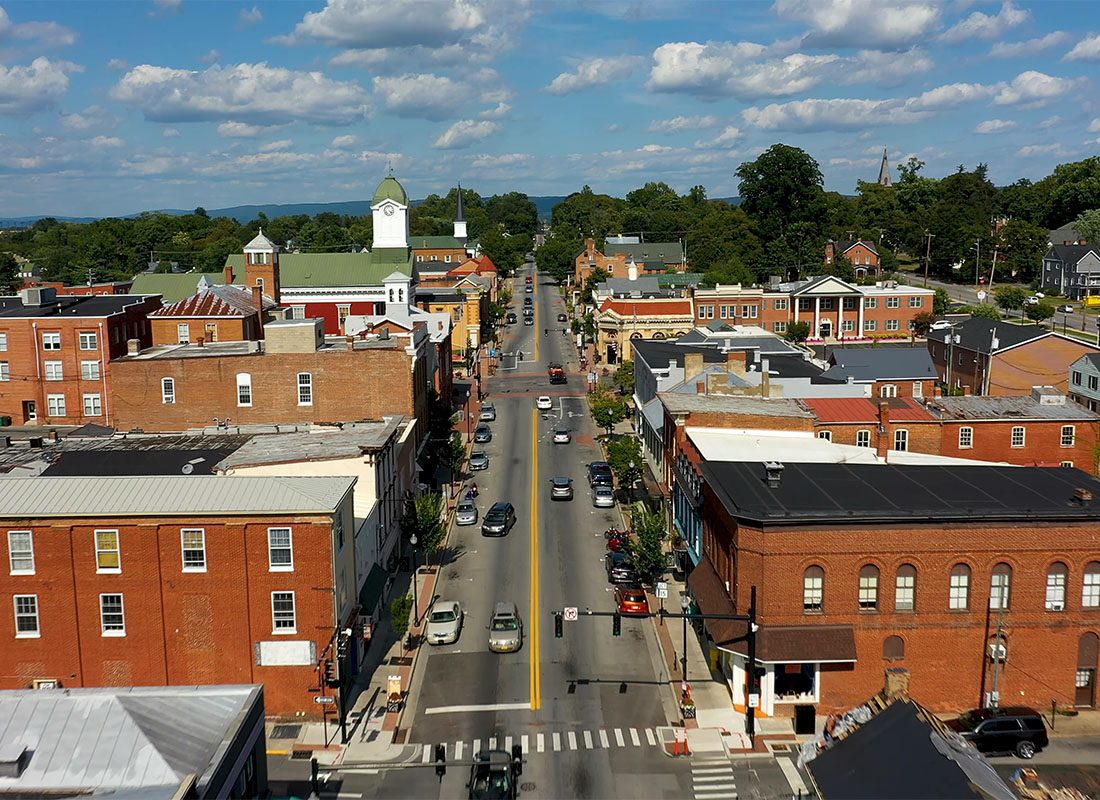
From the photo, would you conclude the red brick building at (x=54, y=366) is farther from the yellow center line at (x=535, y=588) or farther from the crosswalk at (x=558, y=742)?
the crosswalk at (x=558, y=742)

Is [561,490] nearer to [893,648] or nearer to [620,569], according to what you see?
[620,569]

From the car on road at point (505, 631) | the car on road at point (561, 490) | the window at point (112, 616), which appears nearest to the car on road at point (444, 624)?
the car on road at point (505, 631)

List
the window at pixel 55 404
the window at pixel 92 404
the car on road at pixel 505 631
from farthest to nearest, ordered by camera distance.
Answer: the window at pixel 92 404, the window at pixel 55 404, the car on road at pixel 505 631

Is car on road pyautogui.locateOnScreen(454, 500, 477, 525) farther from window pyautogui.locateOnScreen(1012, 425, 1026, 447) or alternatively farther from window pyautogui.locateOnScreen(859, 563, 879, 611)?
window pyautogui.locateOnScreen(1012, 425, 1026, 447)

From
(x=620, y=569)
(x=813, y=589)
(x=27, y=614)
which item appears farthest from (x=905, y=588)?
(x=27, y=614)

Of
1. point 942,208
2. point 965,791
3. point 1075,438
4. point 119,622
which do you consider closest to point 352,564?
point 119,622
